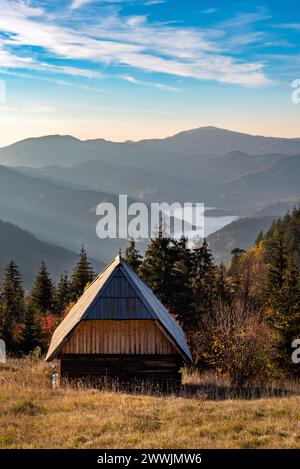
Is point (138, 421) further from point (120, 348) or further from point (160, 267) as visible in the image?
point (160, 267)

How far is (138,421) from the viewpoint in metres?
12.8

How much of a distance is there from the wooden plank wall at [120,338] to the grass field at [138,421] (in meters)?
3.97

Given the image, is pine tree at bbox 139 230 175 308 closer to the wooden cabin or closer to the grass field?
the wooden cabin

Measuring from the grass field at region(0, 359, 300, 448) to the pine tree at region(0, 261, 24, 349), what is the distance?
2981 centimetres

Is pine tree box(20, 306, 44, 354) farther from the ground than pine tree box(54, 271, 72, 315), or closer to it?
closer to it

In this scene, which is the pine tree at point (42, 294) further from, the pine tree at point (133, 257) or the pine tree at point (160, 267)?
the pine tree at point (160, 267)

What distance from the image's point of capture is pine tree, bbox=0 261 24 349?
153 feet

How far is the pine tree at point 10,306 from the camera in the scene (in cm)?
4656

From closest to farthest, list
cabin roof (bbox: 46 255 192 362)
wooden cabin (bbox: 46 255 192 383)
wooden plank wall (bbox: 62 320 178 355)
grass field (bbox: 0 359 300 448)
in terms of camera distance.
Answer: grass field (bbox: 0 359 300 448) < cabin roof (bbox: 46 255 192 362) < wooden cabin (bbox: 46 255 192 383) < wooden plank wall (bbox: 62 320 178 355)

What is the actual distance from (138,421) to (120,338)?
889cm

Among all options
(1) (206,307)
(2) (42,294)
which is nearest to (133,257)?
(1) (206,307)

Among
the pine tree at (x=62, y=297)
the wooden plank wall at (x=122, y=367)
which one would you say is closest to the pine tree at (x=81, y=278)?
the pine tree at (x=62, y=297)

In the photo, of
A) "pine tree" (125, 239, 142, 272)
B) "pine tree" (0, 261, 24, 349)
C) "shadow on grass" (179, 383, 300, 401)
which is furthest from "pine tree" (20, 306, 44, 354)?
"shadow on grass" (179, 383, 300, 401)

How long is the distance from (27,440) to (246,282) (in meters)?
54.3
